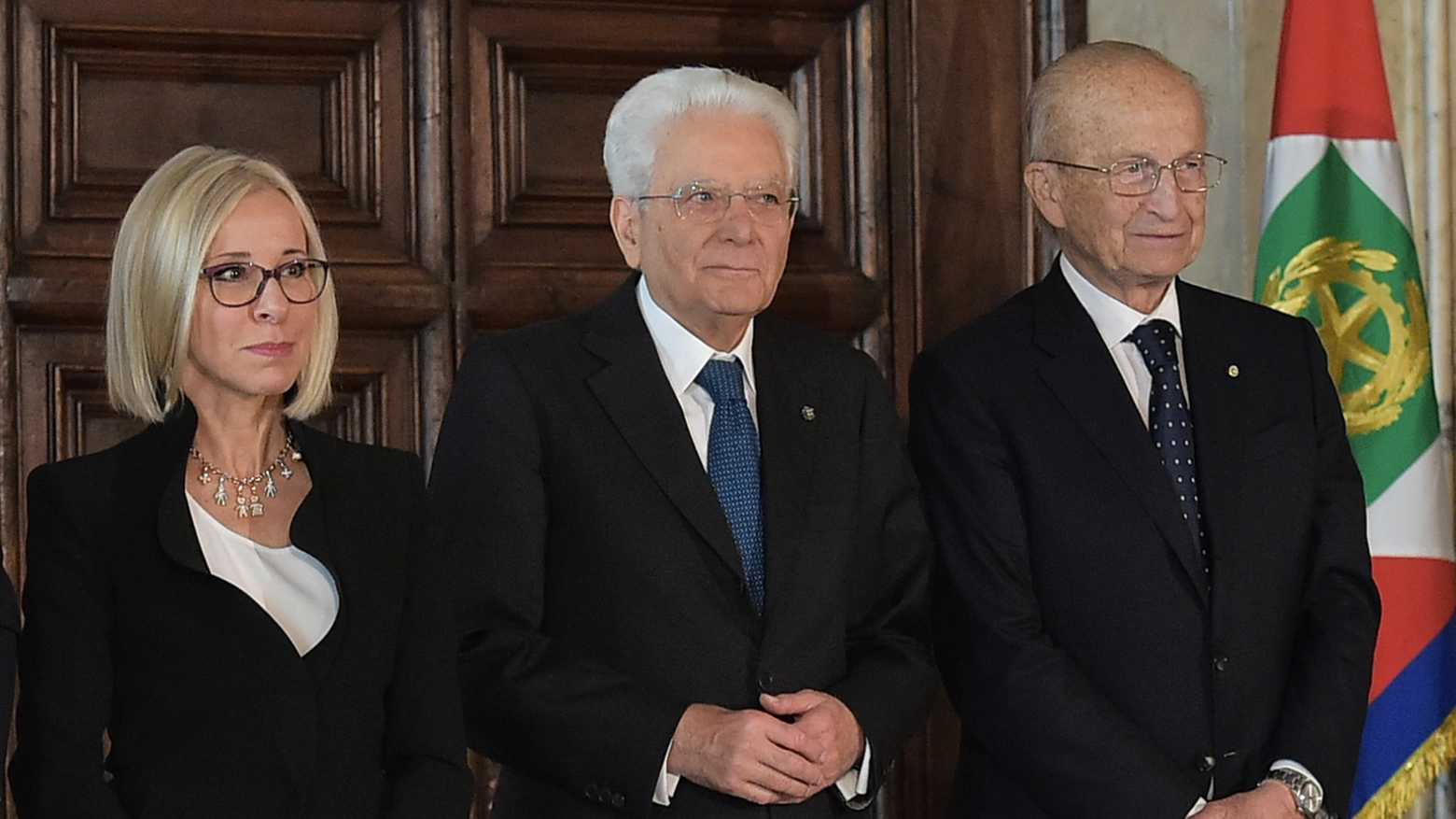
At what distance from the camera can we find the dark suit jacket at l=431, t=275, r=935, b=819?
271cm

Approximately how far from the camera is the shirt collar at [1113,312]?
10.2ft

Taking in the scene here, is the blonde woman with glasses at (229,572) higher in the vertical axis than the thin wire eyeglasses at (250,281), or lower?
lower

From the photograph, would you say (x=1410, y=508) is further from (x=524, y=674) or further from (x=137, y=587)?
(x=137, y=587)

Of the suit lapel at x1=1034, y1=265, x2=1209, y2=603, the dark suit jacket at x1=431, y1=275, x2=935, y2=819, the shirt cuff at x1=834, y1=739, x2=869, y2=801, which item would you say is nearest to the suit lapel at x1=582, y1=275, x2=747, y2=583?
the dark suit jacket at x1=431, y1=275, x2=935, y2=819

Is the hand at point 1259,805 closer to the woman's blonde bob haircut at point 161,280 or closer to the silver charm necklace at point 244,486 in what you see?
the silver charm necklace at point 244,486

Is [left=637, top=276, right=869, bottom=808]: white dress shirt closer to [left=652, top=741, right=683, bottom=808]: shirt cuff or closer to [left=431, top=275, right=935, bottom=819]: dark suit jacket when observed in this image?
[left=431, top=275, right=935, bottom=819]: dark suit jacket

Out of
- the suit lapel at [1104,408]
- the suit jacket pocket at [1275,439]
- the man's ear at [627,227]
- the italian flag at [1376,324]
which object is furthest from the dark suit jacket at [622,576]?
the italian flag at [1376,324]

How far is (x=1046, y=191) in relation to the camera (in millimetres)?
3191

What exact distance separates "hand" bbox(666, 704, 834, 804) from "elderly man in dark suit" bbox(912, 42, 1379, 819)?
0.39 m

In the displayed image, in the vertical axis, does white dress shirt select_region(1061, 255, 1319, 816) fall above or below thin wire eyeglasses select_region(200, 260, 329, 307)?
below

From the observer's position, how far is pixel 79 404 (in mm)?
3488

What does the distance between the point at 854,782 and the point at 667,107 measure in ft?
3.45

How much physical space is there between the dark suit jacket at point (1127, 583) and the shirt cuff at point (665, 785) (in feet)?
1.75

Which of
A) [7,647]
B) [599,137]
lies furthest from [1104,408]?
[7,647]
